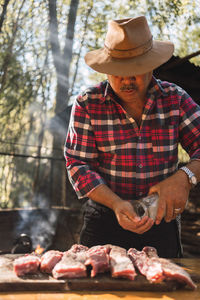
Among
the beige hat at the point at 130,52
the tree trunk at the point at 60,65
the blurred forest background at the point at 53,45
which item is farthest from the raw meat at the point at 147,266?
the tree trunk at the point at 60,65

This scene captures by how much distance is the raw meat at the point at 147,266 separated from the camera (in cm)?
172

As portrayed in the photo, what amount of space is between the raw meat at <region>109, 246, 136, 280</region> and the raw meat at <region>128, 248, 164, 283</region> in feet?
0.30

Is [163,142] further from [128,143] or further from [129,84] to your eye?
[129,84]

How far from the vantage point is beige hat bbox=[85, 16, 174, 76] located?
2.08m

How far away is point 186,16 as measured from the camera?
11969 millimetres

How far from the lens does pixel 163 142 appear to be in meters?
2.41

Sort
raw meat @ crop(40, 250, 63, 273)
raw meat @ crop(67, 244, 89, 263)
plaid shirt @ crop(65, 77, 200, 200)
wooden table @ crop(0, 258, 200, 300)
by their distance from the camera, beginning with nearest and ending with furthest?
wooden table @ crop(0, 258, 200, 300) < raw meat @ crop(40, 250, 63, 273) < raw meat @ crop(67, 244, 89, 263) < plaid shirt @ crop(65, 77, 200, 200)

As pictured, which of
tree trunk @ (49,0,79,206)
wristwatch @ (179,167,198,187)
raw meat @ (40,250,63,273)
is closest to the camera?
raw meat @ (40,250,63,273)

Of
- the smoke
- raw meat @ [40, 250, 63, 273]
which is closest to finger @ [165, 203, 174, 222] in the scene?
raw meat @ [40, 250, 63, 273]

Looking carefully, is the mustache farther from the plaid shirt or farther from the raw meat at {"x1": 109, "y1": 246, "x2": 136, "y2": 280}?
the raw meat at {"x1": 109, "y1": 246, "x2": 136, "y2": 280}

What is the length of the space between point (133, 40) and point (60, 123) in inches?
285

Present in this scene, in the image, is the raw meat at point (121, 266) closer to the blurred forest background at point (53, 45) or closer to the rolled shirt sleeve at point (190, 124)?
the rolled shirt sleeve at point (190, 124)

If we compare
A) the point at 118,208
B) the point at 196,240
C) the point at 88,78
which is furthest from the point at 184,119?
the point at 88,78

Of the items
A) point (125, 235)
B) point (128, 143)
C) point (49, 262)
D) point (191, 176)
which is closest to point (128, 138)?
point (128, 143)
